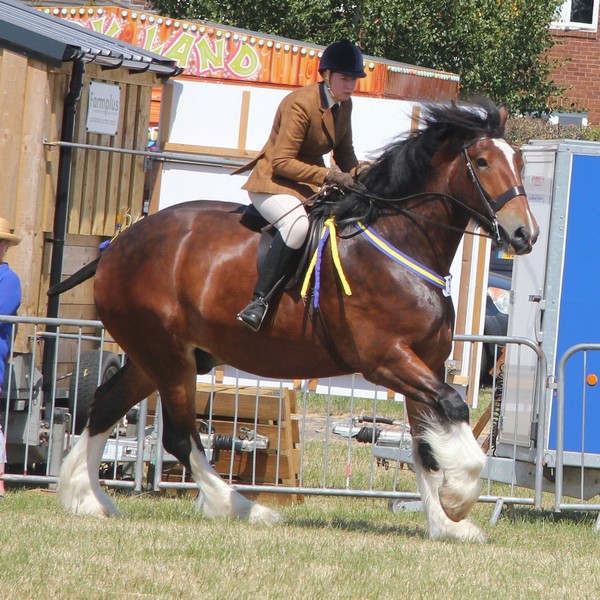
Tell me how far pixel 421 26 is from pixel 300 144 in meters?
10.6

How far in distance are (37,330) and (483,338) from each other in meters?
3.35

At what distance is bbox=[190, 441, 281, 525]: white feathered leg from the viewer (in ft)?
24.9

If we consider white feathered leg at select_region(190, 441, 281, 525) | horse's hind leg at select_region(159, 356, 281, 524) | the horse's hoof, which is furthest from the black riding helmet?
the horse's hoof

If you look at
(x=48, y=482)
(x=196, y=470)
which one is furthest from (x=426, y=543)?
(x=48, y=482)

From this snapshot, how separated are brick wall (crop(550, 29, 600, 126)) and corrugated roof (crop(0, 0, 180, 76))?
15.6m

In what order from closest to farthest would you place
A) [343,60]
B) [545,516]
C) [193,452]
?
[343,60]
[193,452]
[545,516]

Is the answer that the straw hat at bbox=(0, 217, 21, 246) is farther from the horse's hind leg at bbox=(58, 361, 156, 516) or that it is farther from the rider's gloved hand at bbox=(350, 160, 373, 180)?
the rider's gloved hand at bbox=(350, 160, 373, 180)

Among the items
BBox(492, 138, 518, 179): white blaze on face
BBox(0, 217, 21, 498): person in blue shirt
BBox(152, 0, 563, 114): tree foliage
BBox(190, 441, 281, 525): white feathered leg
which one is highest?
BBox(152, 0, 563, 114): tree foliage

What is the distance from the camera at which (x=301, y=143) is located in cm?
738

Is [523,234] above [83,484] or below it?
above

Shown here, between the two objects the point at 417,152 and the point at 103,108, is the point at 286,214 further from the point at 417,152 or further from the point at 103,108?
the point at 103,108

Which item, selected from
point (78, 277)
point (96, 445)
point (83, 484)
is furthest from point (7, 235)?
point (83, 484)

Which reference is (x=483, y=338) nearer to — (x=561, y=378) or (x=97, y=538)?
(x=561, y=378)

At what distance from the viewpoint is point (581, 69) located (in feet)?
85.1
